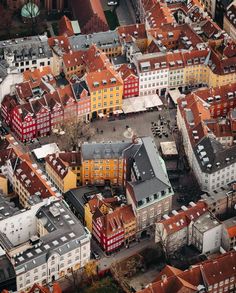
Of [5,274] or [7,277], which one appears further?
[5,274]

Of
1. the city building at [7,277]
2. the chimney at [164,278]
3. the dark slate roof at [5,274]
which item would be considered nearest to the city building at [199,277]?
the chimney at [164,278]

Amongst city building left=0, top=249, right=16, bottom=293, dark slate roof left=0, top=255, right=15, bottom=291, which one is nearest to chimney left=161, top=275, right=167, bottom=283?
city building left=0, top=249, right=16, bottom=293

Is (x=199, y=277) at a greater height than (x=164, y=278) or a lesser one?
lesser

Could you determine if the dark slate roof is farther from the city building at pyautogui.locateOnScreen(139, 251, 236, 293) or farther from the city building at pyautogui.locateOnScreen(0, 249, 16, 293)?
the city building at pyautogui.locateOnScreen(139, 251, 236, 293)

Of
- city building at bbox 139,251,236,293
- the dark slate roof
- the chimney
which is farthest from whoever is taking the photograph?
the dark slate roof

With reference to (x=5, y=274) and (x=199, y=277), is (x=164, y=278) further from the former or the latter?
(x=5, y=274)

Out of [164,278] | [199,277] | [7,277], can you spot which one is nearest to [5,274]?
[7,277]

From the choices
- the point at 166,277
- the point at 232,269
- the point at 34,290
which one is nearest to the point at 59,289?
the point at 34,290

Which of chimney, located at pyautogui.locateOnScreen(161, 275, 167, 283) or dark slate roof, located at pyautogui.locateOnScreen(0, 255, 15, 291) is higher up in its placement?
dark slate roof, located at pyautogui.locateOnScreen(0, 255, 15, 291)
